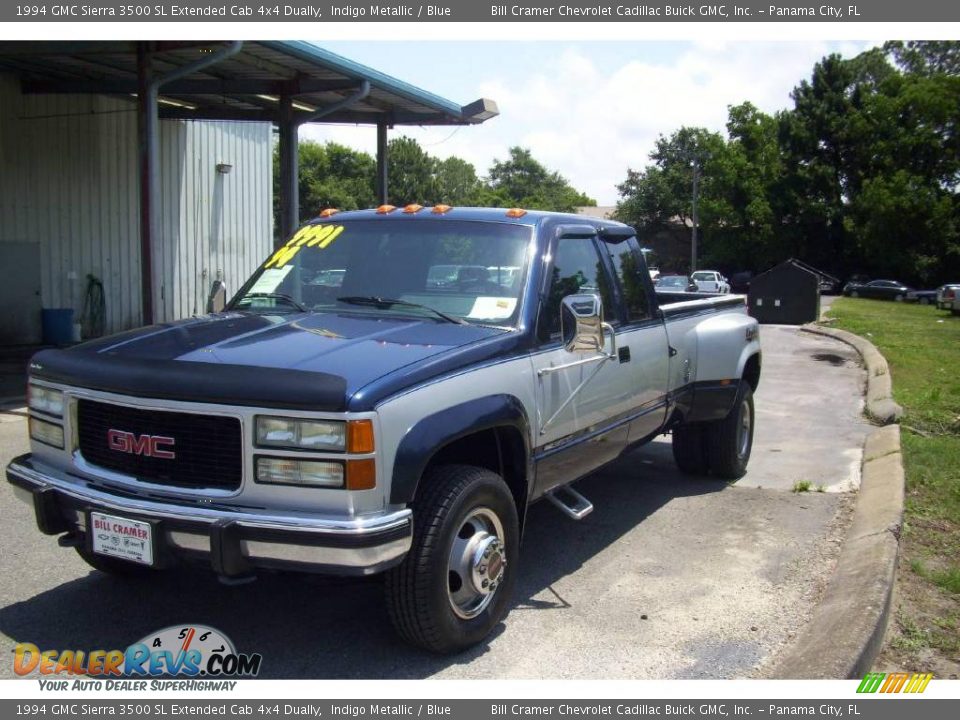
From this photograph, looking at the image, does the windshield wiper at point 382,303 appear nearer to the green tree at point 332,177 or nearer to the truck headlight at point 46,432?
the truck headlight at point 46,432

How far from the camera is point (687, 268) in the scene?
222 ft

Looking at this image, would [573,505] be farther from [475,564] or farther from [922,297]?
[922,297]

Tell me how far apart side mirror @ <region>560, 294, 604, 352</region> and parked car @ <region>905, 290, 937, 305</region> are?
49.8 meters

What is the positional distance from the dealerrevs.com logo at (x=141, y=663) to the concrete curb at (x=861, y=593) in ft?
7.67

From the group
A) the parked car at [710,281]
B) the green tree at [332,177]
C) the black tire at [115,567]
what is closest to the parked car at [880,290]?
the parked car at [710,281]

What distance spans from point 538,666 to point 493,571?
444 mm

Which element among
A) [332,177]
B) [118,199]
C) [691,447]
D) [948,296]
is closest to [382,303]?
[691,447]

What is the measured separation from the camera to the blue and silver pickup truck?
340 centimetres

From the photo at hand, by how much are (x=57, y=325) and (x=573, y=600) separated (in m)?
13.8

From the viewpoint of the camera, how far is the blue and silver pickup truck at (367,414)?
340 cm

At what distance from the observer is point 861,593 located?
454 centimetres

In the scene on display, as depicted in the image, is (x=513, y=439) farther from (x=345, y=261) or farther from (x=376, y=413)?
(x=345, y=261)

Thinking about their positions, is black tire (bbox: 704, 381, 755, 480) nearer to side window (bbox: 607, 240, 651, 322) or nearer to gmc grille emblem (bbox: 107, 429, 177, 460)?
side window (bbox: 607, 240, 651, 322)

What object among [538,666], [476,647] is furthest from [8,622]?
[538,666]
